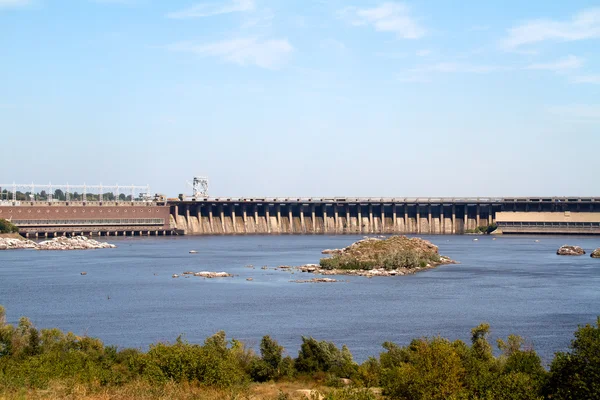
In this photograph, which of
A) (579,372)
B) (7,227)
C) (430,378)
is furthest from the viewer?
(7,227)

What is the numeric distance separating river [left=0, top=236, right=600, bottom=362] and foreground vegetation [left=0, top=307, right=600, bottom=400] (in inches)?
191

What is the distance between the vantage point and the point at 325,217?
449 feet

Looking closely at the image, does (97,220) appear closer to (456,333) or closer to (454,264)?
(454,264)

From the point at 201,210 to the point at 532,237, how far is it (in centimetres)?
5588

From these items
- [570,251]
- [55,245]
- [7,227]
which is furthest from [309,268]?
[7,227]

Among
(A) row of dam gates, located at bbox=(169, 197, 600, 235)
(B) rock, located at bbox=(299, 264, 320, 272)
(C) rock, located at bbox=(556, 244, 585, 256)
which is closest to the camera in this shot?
(B) rock, located at bbox=(299, 264, 320, 272)

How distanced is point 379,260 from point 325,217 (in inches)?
2705

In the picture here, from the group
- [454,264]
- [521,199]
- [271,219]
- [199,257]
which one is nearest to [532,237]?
[521,199]

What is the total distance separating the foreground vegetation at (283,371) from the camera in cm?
1898

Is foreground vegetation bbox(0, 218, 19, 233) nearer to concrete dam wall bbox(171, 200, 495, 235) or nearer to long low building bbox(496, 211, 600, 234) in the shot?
concrete dam wall bbox(171, 200, 495, 235)

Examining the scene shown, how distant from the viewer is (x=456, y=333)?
121 ft

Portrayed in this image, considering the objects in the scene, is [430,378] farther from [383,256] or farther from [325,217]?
[325,217]

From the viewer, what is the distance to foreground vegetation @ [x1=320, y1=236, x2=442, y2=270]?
67.3m

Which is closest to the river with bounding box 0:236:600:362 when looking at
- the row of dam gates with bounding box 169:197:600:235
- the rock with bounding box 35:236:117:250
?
the rock with bounding box 35:236:117:250
